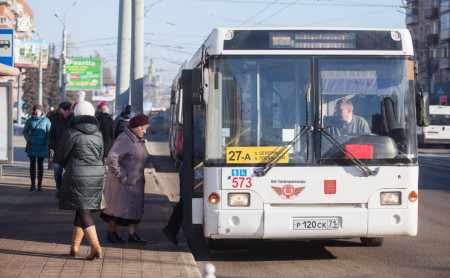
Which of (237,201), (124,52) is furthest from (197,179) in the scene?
(124,52)

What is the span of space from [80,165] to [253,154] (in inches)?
73.9

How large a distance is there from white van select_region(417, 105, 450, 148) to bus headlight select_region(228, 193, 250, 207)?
32895mm

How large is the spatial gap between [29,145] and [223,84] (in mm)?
7886

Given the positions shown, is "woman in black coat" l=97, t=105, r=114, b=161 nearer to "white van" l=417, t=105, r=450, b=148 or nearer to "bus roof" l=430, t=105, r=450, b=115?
"white van" l=417, t=105, r=450, b=148

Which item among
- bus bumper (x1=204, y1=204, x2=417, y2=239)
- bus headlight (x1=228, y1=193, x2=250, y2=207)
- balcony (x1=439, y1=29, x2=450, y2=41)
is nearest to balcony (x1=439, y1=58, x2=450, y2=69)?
balcony (x1=439, y1=29, x2=450, y2=41)

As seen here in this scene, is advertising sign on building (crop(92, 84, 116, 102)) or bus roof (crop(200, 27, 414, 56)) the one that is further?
advertising sign on building (crop(92, 84, 116, 102))

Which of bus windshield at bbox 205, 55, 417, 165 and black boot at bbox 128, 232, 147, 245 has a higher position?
bus windshield at bbox 205, 55, 417, 165

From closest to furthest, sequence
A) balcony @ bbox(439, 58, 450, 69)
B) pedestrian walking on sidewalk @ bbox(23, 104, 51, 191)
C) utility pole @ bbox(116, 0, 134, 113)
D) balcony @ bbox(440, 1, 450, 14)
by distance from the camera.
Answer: pedestrian walking on sidewalk @ bbox(23, 104, 51, 191) < utility pole @ bbox(116, 0, 134, 113) < balcony @ bbox(440, 1, 450, 14) < balcony @ bbox(439, 58, 450, 69)

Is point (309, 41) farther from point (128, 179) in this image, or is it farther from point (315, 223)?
point (128, 179)

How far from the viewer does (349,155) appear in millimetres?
8062

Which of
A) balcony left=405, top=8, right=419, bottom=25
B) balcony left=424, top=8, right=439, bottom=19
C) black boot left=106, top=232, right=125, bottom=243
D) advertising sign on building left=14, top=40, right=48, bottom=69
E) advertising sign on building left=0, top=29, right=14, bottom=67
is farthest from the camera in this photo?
balcony left=405, top=8, right=419, bottom=25


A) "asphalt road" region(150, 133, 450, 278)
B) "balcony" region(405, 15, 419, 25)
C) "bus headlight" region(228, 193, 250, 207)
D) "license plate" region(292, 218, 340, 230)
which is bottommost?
"asphalt road" region(150, 133, 450, 278)

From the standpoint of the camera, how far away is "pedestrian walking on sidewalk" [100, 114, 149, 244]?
8727 mm

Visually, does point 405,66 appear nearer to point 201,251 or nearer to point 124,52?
point 201,251
